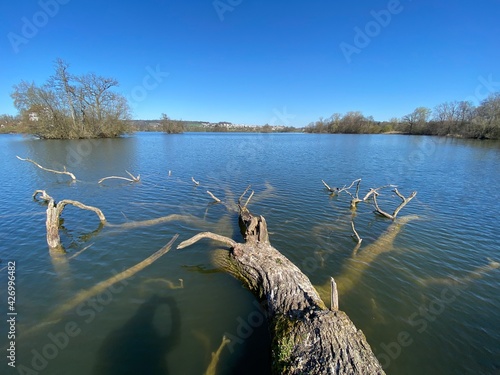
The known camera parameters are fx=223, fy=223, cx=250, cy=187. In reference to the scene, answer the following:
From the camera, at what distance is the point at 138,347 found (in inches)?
187

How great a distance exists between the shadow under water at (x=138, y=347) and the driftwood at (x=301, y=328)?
222 cm

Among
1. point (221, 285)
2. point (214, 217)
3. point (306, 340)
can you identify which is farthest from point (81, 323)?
point (214, 217)

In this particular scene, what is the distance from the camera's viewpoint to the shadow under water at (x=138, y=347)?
14.3ft

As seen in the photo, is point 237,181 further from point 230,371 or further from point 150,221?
point 230,371

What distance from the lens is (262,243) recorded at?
7832mm

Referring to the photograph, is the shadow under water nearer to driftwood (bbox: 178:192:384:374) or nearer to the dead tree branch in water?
the dead tree branch in water

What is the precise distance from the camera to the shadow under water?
4.35 metres

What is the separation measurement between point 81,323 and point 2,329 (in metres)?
1.63

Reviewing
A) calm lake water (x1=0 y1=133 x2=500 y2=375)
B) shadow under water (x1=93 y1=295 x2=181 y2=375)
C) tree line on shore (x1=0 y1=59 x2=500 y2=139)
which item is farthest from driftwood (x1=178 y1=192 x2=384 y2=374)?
tree line on shore (x1=0 y1=59 x2=500 y2=139)

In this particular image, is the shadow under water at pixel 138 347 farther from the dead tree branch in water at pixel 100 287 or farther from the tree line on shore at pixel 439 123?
the tree line on shore at pixel 439 123

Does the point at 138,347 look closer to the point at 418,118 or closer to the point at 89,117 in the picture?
the point at 89,117

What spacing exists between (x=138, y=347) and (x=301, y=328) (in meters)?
3.46

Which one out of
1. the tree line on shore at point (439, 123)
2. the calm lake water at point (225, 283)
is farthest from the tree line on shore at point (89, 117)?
the calm lake water at point (225, 283)

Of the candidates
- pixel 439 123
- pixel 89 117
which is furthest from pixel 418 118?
pixel 89 117
